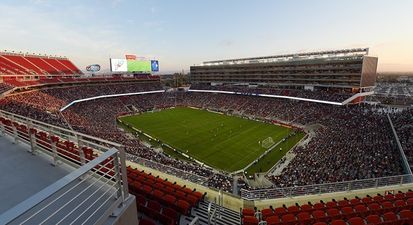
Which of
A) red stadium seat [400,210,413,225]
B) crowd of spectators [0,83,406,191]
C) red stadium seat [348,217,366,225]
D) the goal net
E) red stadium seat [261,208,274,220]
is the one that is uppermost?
red stadium seat [400,210,413,225]

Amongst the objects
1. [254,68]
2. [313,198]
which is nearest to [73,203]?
[313,198]

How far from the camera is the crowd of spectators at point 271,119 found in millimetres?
22234

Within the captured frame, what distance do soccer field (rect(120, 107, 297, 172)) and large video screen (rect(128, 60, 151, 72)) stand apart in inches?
843

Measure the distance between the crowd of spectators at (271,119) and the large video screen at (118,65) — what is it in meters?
5.09

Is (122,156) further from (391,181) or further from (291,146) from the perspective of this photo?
(291,146)

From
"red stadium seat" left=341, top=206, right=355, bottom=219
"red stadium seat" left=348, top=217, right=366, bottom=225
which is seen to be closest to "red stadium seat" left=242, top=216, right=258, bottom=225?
"red stadium seat" left=348, top=217, right=366, bottom=225

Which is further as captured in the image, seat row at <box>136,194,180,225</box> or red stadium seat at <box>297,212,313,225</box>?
red stadium seat at <box>297,212,313,225</box>

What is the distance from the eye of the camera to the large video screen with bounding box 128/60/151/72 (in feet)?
242

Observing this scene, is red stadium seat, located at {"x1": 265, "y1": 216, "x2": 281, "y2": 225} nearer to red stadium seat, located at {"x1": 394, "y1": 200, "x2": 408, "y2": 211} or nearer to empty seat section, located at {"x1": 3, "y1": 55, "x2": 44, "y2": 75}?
red stadium seat, located at {"x1": 394, "y1": 200, "x2": 408, "y2": 211}

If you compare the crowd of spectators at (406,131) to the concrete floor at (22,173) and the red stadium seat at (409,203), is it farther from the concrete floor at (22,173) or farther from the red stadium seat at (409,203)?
the concrete floor at (22,173)

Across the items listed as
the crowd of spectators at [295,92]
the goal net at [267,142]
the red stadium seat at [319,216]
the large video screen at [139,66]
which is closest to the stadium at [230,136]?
the red stadium seat at [319,216]

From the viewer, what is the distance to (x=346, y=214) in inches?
375

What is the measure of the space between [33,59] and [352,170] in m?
76.7

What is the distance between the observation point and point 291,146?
34938 millimetres
